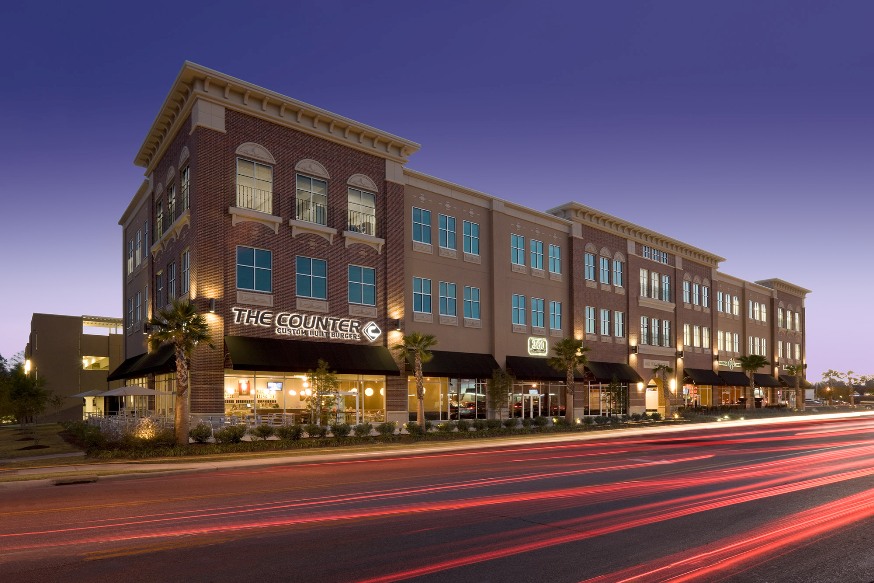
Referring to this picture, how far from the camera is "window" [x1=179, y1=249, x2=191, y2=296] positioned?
3411cm

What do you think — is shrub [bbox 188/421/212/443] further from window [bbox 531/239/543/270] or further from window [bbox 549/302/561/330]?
window [bbox 549/302/561/330]

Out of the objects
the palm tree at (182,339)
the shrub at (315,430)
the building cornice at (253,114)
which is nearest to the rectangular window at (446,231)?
the building cornice at (253,114)

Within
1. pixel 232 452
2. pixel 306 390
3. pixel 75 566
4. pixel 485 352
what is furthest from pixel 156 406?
pixel 75 566

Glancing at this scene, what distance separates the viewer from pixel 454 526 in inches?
448

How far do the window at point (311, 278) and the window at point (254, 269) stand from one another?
166 cm

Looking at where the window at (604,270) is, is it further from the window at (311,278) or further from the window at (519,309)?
the window at (311,278)

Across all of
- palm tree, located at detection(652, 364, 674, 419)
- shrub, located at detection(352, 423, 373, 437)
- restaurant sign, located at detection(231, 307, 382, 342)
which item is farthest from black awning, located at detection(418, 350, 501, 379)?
palm tree, located at detection(652, 364, 674, 419)

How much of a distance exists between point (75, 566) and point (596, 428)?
39.7 meters

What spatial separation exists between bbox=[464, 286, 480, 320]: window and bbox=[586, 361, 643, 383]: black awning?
43.3 feet

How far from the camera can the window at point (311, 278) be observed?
3584cm

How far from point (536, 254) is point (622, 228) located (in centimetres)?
1348

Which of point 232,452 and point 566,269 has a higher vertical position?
point 566,269

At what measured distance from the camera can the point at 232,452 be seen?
26.1m

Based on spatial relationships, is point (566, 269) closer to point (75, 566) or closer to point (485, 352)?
point (485, 352)
